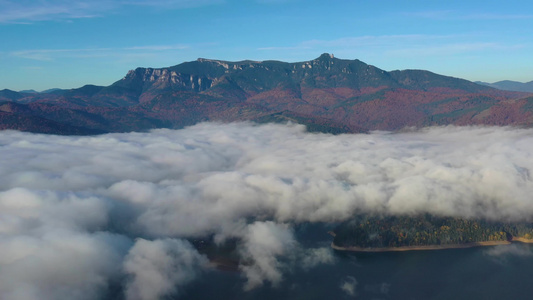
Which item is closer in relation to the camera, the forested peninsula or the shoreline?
the shoreline

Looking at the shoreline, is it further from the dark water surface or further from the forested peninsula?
the dark water surface

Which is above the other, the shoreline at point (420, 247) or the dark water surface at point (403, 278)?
the shoreline at point (420, 247)

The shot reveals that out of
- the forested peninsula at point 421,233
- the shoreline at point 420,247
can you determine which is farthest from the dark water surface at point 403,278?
the forested peninsula at point 421,233

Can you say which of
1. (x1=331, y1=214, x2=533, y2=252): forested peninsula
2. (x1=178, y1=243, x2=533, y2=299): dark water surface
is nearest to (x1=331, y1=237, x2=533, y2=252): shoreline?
(x1=331, y1=214, x2=533, y2=252): forested peninsula

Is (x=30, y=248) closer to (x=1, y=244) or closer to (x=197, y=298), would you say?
Result: (x=1, y=244)

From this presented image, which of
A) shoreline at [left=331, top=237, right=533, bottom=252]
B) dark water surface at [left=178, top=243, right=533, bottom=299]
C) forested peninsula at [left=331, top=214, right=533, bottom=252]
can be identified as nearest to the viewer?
dark water surface at [left=178, top=243, right=533, bottom=299]

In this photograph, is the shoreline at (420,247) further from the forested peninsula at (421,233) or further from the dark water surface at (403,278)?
the dark water surface at (403,278)
